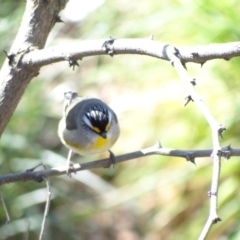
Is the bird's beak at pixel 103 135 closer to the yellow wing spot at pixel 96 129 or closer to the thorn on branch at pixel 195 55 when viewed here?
the yellow wing spot at pixel 96 129

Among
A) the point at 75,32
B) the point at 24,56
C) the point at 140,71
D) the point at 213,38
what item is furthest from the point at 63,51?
the point at 75,32

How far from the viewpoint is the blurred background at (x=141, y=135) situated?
469cm

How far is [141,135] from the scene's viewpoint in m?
5.27

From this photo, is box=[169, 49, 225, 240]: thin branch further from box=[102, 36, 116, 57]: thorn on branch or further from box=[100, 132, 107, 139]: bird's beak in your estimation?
box=[100, 132, 107, 139]: bird's beak

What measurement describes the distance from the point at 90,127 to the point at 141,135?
195cm

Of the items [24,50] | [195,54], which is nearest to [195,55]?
[195,54]

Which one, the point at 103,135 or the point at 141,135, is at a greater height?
the point at 141,135

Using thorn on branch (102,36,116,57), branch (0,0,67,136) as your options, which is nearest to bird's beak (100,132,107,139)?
branch (0,0,67,136)

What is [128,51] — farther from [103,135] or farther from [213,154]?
[103,135]

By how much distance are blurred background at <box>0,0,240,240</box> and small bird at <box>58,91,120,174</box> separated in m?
1.21

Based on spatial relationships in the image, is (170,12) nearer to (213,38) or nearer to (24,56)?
(213,38)

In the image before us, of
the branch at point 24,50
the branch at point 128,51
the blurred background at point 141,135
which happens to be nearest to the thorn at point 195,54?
the branch at point 128,51

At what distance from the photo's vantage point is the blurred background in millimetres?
4688

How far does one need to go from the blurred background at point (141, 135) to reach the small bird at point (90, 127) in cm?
121
